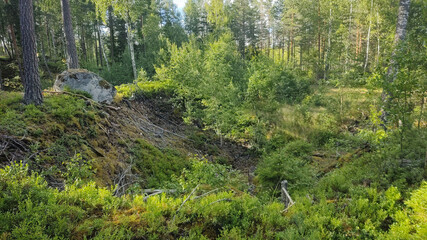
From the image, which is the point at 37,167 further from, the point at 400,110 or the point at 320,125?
the point at 320,125

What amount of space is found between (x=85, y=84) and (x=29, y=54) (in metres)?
2.38

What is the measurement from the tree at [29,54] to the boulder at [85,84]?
179cm

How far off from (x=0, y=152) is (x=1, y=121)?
3.79ft

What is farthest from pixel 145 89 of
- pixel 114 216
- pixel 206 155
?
pixel 114 216

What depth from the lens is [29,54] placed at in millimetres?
5773

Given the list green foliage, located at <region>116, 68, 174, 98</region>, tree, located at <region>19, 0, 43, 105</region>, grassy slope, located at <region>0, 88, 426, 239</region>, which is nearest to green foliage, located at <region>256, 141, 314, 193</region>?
grassy slope, located at <region>0, 88, 426, 239</region>

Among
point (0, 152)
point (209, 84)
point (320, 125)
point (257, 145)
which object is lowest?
point (257, 145)

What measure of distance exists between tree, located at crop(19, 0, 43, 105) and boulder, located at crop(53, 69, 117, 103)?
1789mm

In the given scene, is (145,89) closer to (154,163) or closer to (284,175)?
(154,163)

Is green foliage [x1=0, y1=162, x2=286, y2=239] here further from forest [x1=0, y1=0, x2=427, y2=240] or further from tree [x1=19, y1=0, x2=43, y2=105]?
tree [x1=19, y1=0, x2=43, y2=105]

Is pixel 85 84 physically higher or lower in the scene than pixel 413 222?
higher

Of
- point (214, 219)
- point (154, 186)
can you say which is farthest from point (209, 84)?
point (214, 219)

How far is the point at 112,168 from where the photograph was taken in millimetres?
5777

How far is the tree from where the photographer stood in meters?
5.61
